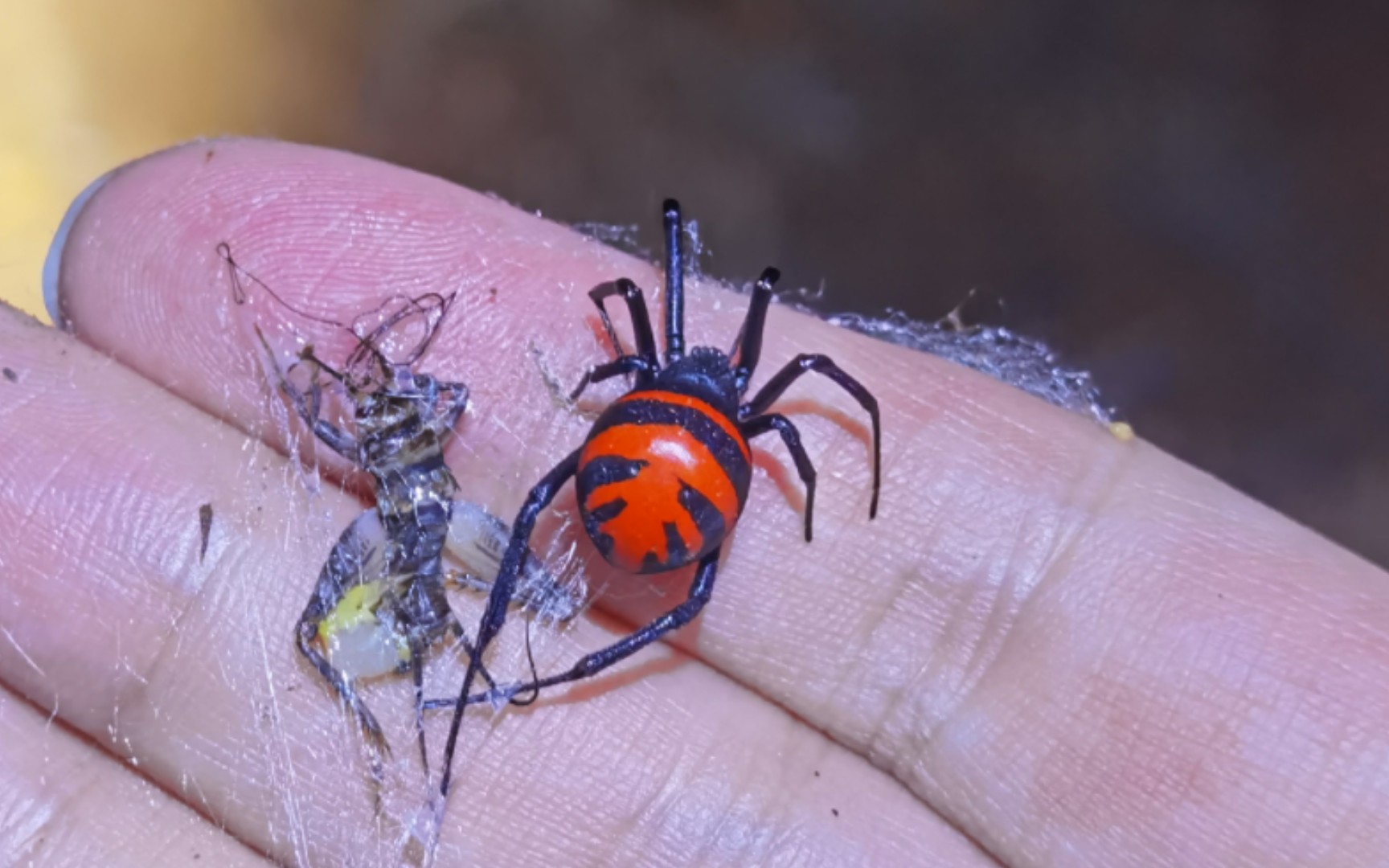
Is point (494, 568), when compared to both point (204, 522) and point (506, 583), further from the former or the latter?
point (204, 522)

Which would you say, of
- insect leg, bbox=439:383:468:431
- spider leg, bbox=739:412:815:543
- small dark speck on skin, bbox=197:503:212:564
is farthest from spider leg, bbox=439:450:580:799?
small dark speck on skin, bbox=197:503:212:564

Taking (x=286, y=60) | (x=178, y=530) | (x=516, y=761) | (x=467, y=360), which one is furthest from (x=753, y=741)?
(x=286, y=60)

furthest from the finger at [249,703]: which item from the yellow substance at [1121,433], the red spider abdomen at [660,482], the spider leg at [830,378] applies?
the yellow substance at [1121,433]

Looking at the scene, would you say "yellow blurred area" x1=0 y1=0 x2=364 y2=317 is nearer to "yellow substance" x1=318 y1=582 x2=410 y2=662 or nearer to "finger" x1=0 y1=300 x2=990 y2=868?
"finger" x1=0 y1=300 x2=990 y2=868

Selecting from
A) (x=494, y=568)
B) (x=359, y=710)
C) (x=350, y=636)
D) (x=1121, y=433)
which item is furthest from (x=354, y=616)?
(x=1121, y=433)

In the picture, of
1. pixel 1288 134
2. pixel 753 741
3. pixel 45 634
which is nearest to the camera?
pixel 45 634

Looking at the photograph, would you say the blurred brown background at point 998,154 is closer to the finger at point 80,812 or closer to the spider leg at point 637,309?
the spider leg at point 637,309

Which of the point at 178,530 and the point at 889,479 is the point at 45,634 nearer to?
the point at 178,530
